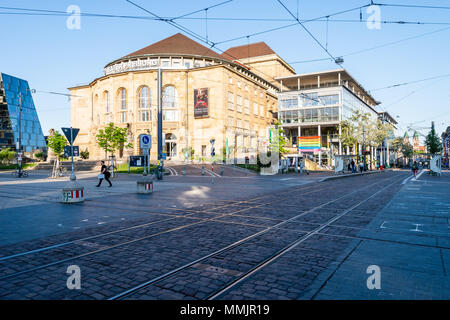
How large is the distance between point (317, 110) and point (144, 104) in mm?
33827

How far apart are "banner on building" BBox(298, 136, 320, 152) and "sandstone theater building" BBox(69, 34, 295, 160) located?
8869 mm

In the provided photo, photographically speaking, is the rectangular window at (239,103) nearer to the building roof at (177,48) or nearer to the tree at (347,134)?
the building roof at (177,48)

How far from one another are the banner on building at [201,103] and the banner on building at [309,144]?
20.2 meters

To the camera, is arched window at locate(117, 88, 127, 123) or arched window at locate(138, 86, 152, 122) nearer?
arched window at locate(138, 86, 152, 122)

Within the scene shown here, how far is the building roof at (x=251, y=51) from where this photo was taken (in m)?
83.2

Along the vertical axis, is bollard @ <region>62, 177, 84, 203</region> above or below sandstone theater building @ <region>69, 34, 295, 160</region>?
below

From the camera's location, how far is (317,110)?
59.1 metres

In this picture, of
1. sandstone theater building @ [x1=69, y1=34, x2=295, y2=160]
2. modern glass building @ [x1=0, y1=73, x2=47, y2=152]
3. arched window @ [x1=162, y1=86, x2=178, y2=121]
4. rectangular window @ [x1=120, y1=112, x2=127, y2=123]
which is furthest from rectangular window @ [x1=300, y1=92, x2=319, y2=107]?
modern glass building @ [x1=0, y1=73, x2=47, y2=152]

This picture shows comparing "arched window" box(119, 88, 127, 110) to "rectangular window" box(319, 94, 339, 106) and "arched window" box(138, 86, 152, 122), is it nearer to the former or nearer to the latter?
"arched window" box(138, 86, 152, 122)

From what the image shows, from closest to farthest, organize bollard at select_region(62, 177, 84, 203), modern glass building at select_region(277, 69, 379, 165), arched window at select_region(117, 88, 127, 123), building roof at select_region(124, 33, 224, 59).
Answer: bollard at select_region(62, 177, 84, 203) → modern glass building at select_region(277, 69, 379, 165) → arched window at select_region(117, 88, 127, 123) → building roof at select_region(124, 33, 224, 59)

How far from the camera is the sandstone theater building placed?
187ft

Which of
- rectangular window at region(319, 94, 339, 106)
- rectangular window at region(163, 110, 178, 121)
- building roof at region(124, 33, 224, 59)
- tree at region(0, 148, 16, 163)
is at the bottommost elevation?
tree at region(0, 148, 16, 163)

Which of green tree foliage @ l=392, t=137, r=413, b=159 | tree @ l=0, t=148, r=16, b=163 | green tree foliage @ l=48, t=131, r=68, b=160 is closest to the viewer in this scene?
green tree foliage @ l=48, t=131, r=68, b=160
